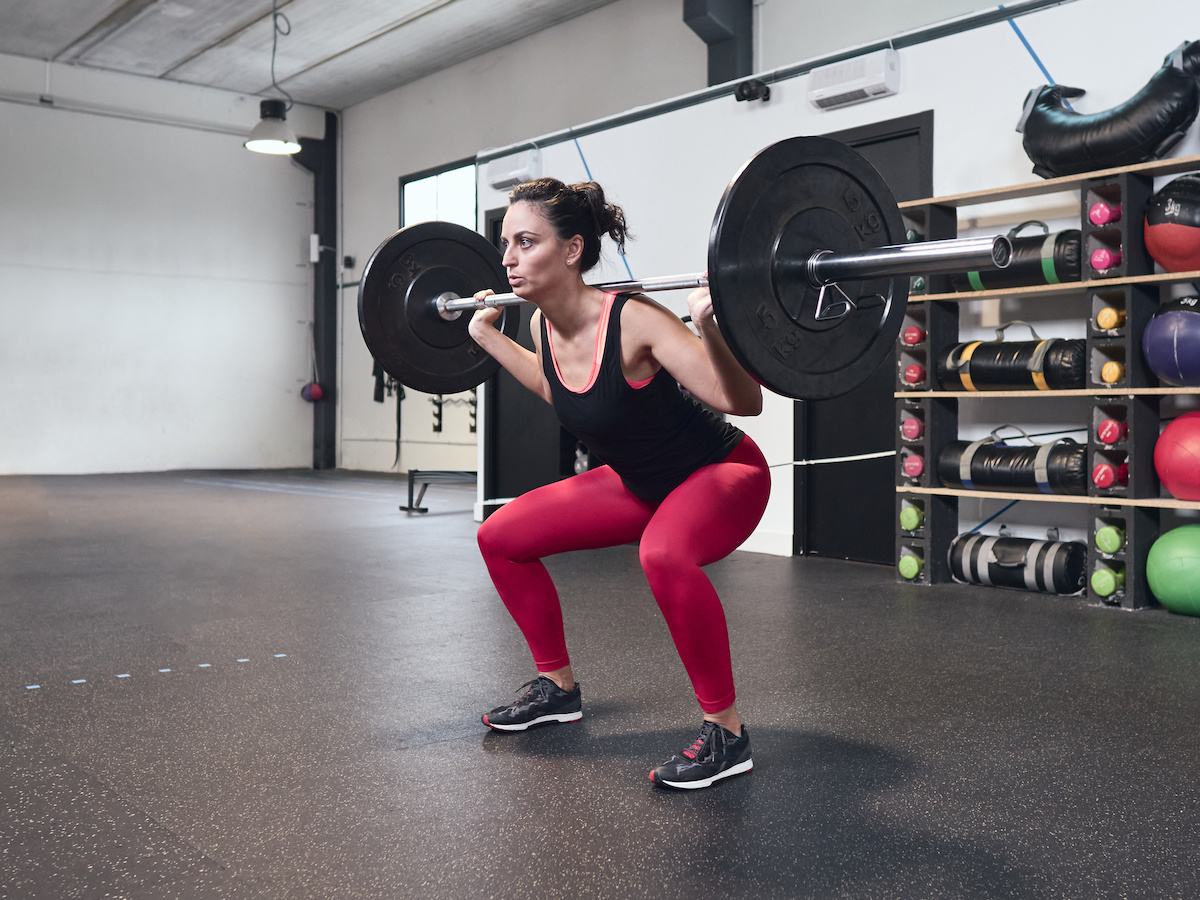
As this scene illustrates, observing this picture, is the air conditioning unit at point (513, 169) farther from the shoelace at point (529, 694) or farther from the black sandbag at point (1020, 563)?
the shoelace at point (529, 694)

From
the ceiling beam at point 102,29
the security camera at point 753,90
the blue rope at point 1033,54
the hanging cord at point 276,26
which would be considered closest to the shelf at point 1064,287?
the blue rope at point 1033,54

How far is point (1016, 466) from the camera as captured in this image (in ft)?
12.6

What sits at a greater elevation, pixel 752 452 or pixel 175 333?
pixel 175 333

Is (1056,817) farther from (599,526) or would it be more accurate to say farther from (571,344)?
(571,344)

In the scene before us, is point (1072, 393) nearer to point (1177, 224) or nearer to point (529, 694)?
point (1177, 224)

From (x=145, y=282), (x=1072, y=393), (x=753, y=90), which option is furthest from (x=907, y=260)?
(x=145, y=282)

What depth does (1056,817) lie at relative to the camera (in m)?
1.77

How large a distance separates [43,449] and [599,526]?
922 centimetres

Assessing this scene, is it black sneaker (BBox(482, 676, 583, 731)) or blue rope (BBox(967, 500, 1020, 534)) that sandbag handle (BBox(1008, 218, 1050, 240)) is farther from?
black sneaker (BBox(482, 676, 583, 731))

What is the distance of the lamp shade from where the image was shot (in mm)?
7902

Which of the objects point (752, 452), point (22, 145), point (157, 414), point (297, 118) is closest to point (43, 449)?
point (157, 414)

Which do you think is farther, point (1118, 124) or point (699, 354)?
point (1118, 124)

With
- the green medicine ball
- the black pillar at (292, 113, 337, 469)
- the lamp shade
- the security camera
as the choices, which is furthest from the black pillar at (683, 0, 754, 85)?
the black pillar at (292, 113, 337, 469)

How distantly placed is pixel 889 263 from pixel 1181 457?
2.26 meters
